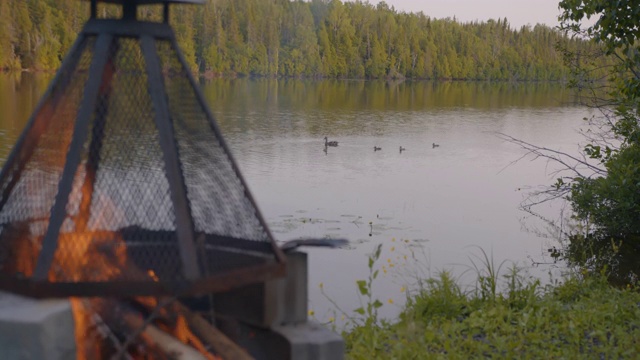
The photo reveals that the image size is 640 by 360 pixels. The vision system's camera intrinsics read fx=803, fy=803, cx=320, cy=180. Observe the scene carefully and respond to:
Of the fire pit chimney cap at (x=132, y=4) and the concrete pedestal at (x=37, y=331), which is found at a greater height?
the fire pit chimney cap at (x=132, y=4)

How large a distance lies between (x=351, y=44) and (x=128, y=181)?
9557 cm

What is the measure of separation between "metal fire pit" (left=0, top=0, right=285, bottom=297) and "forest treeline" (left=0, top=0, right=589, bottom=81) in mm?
59484

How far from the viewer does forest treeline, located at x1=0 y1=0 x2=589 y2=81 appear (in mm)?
77375

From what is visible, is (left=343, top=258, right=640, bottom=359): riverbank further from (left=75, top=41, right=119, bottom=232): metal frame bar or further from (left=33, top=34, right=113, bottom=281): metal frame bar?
(left=33, top=34, right=113, bottom=281): metal frame bar

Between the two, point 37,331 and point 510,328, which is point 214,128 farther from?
point 510,328

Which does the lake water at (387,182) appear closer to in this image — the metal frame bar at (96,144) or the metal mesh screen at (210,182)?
the metal mesh screen at (210,182)

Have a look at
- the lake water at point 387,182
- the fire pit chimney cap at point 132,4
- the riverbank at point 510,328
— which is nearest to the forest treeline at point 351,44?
the lake water at point 387,182

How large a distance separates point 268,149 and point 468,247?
1067 cm

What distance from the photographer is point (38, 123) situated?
10.3 feet

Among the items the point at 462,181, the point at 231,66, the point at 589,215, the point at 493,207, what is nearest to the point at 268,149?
the point at 462,181

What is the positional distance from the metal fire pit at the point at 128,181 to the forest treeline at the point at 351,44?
59.5m

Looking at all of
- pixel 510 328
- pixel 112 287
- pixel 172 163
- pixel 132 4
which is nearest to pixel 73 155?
pixel 172 163

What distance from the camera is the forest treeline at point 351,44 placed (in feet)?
254

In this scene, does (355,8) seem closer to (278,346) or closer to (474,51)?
(474,51)
